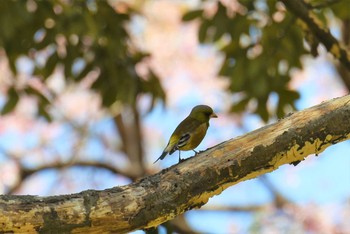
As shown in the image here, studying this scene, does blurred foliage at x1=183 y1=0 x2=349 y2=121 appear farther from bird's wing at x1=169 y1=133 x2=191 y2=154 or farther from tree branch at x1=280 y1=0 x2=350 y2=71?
bird's wing at x1=169 y1=133 x2=191 y2=154

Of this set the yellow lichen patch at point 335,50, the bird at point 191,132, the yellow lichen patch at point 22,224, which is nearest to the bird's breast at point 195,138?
the bird at point 191,132

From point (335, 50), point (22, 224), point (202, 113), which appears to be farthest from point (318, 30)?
point (22, 224)

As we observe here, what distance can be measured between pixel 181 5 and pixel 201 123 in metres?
8.78

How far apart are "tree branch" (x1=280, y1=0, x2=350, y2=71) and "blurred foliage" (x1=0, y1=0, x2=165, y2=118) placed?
1389 millimetres

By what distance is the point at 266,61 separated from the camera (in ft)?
14.5

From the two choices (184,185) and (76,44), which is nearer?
(184,185)

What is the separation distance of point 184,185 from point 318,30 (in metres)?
1.76

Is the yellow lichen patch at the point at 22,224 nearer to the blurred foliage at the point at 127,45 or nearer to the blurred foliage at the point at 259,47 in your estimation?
the blurred foliage at the point at 127,45

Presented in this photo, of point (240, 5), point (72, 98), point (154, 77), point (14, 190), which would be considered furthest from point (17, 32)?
point (72, 98)

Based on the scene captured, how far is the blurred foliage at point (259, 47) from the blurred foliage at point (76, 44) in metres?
0.58

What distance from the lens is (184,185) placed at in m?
2.31

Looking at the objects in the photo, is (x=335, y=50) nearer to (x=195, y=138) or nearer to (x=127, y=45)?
(x=127, y=45)

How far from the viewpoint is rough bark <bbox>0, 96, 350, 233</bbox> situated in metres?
2.11

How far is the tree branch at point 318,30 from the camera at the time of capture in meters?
3.46
